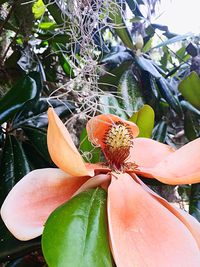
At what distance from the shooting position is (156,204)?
402mm

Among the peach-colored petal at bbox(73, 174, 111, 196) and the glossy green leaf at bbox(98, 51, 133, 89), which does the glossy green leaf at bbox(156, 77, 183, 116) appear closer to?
the glossy green leaf at bbox(98, 51, 133, 89)

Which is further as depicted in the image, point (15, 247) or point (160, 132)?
point (160, 132)

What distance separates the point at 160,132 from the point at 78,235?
470mm

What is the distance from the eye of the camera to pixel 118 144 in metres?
0.48

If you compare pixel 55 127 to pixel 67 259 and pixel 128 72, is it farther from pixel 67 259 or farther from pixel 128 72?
pixel 128 72

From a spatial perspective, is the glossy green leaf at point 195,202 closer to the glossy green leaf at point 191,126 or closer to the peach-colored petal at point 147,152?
the peach-colored petal at point 147,152

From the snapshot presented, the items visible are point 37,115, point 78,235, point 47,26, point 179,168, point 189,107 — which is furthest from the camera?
point 47,26

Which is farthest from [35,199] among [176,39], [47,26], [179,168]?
[47,26]

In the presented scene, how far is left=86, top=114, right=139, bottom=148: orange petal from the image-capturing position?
0.50 metres

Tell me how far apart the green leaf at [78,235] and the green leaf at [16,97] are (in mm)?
285

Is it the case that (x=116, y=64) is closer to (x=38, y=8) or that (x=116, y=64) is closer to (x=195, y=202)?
(x=38, y=8)

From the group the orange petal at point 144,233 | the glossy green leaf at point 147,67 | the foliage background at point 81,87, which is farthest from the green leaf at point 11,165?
the glossy green leaf at point 147,67

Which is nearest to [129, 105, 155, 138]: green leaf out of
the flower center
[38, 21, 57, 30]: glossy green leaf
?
the flower center

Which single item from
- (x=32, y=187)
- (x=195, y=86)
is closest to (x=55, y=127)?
(x=32, y=187)
